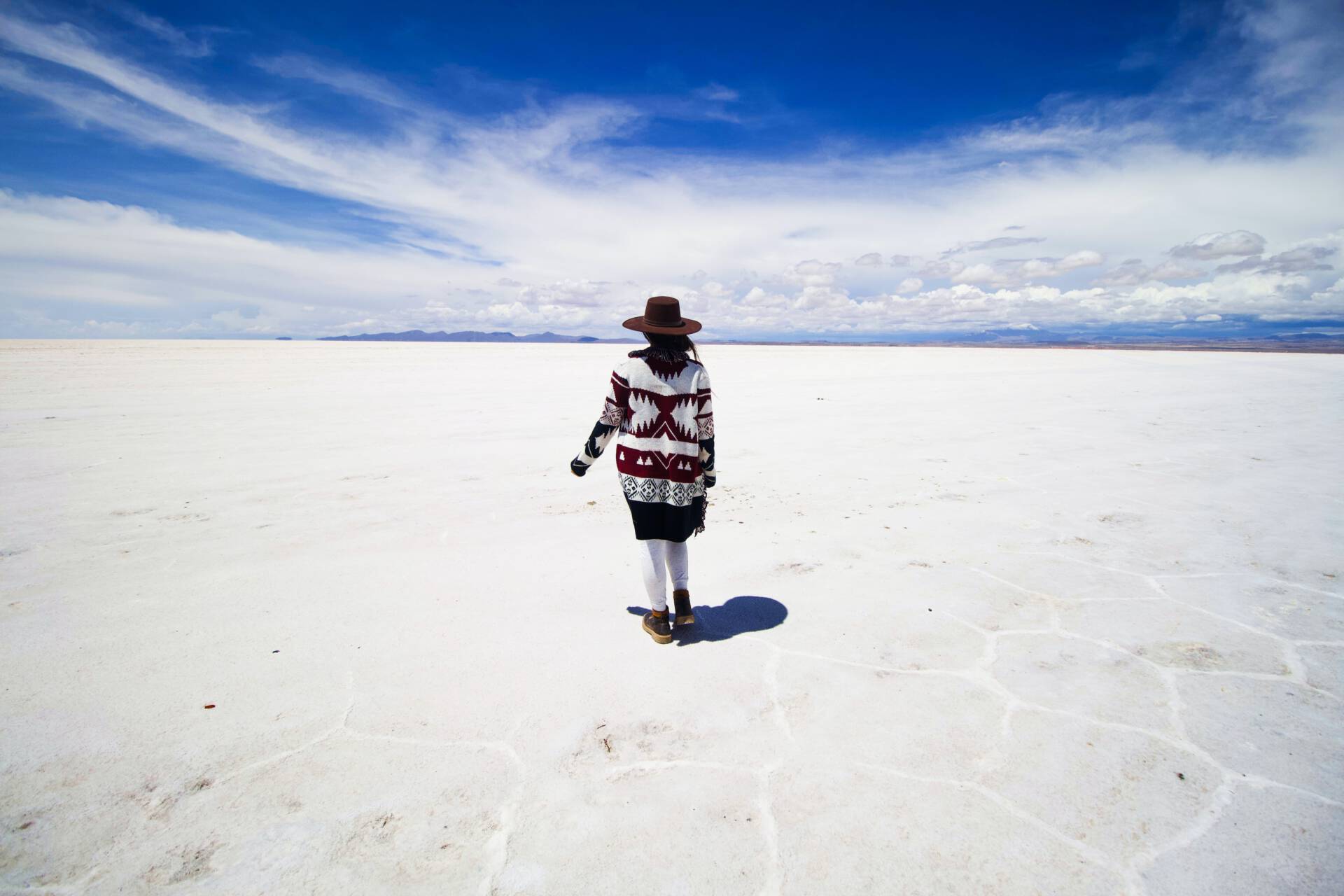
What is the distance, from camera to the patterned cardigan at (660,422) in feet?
10.3

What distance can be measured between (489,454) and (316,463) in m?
1.96

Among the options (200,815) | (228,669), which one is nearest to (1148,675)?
(200,815)

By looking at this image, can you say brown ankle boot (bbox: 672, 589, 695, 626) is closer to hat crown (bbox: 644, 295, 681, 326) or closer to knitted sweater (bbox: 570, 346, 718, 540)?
knitted sweater (bbox: 570, 346, 718, 540)

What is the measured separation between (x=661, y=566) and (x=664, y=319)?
1.38 m

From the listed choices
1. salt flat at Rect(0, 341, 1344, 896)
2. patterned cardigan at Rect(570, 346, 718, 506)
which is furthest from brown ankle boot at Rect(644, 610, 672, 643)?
patterned cardigan at Rect(570, 346, 718, 506)

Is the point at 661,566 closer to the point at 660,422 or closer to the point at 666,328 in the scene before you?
the point at 660,422

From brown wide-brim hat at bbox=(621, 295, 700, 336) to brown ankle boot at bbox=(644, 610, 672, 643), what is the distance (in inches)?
61.2

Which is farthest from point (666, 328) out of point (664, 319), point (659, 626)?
point (659, 626)

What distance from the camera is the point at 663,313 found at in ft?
10.2

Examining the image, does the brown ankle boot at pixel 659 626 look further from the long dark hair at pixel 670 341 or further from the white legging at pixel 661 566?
the long dark hair at pixel 670 341

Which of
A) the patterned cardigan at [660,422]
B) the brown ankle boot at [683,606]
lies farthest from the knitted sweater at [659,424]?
the brown ankle boot at [683,606]

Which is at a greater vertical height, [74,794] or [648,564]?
[648,564]

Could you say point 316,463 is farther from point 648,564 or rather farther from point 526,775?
point 526,775

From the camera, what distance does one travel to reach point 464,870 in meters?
1.86
